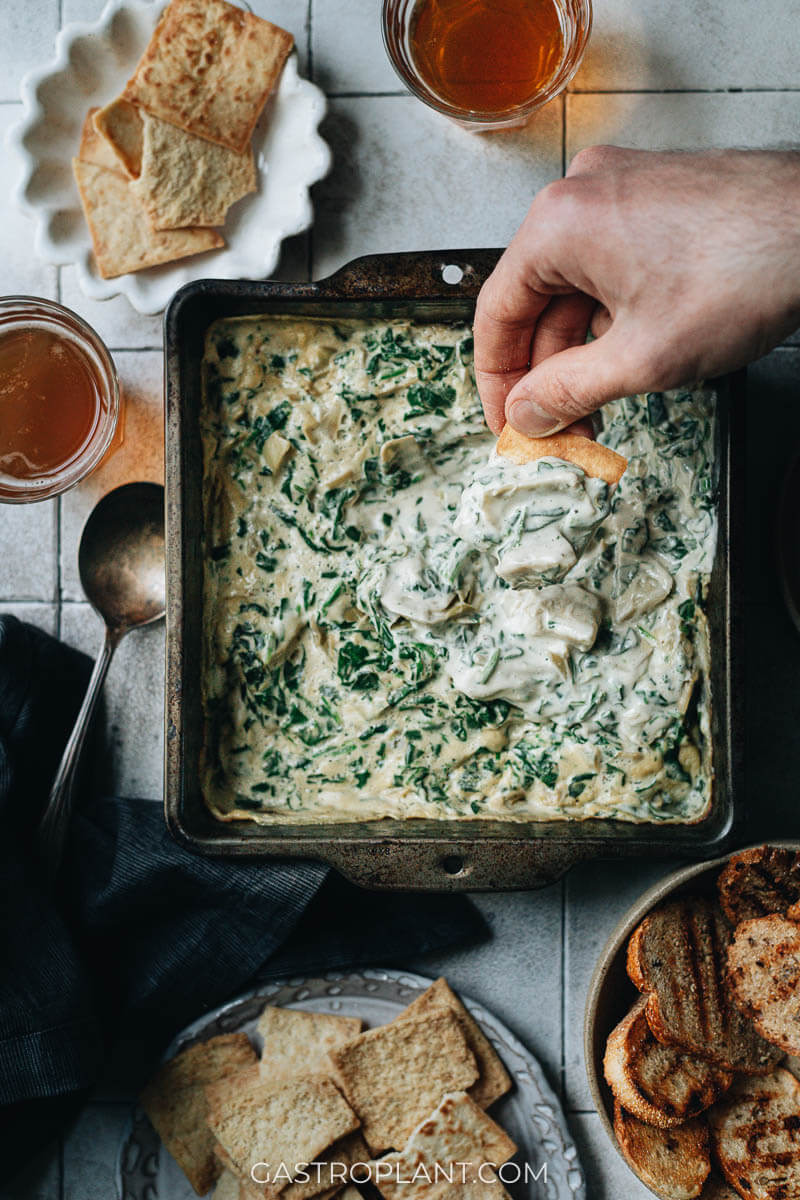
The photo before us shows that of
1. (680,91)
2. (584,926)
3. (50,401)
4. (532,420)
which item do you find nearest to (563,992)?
(584,926)

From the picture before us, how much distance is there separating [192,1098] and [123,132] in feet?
5.52

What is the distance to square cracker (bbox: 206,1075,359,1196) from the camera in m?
1.70

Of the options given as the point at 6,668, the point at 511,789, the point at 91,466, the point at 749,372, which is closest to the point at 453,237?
Result: the point at 749,372

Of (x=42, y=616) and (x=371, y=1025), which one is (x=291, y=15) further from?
(x=371, y=1025)

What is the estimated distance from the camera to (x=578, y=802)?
5.15 feet

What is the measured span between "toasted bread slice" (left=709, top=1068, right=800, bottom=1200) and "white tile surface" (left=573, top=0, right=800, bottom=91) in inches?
67.5

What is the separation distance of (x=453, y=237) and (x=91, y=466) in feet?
2.48

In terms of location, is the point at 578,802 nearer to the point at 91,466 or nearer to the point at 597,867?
the point at 597,867

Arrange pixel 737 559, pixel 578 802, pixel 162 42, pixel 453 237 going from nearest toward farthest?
pixel 737 559 < pixel 578 802 < pixel 162 42 < pixel 453 237

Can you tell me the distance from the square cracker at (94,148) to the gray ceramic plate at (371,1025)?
1474 mm

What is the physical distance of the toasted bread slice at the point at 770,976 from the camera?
1553 millimetres

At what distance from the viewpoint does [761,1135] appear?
64.5 inches

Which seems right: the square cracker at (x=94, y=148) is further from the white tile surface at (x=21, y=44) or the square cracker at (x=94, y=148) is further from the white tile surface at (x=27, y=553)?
the white tile surface at (x=27, y=553)

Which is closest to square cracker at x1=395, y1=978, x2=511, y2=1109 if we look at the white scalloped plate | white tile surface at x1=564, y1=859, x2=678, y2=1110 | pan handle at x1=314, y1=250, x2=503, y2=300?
white tile surface at x1=564, y1=859, x2=678, y2=1110
